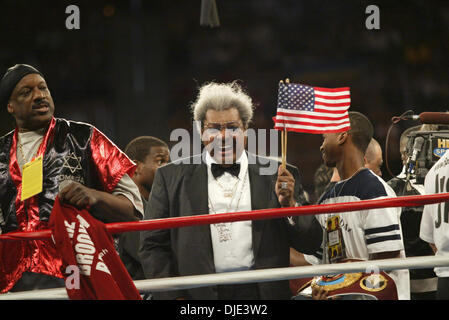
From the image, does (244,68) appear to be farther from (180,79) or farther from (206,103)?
(206,103)

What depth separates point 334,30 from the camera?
6.86 meters

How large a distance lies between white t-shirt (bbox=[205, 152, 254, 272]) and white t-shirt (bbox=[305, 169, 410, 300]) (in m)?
0.31

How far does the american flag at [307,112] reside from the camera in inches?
95.3

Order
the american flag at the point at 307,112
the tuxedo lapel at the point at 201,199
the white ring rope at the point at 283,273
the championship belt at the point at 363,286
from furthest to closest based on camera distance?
the american flag at the point at 307,112
the tuxedo lapel at the point at 201,199
the championship belt at the point at 363,286
the white ring rope at the point at 283,273

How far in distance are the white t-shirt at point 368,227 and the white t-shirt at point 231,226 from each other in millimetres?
309

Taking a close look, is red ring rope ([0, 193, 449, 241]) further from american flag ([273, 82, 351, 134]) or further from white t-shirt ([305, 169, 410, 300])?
american flag ([273, 82, 351, 134])

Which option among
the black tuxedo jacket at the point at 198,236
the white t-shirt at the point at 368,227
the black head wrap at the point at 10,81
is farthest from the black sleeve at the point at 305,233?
the black head wrap at the point at 10,81

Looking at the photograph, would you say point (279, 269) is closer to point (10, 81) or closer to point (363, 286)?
point (363, 286)

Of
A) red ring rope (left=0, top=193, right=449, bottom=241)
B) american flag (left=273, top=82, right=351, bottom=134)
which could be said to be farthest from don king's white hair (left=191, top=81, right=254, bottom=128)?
red ring rope (left=0, top=193, right=449, bottom=241)

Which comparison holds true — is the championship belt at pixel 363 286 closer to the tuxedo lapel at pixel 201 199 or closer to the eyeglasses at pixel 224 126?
the tuxedo lapel at pixel 201 199

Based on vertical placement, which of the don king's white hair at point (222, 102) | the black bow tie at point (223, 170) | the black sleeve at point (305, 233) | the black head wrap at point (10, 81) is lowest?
the black sleeve at point (305, 233)

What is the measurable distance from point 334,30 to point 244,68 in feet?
3.53
